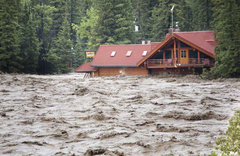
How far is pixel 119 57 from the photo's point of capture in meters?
41.6

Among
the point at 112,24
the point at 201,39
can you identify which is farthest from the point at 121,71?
the point at 112,24

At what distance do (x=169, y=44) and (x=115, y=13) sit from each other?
70.0ft

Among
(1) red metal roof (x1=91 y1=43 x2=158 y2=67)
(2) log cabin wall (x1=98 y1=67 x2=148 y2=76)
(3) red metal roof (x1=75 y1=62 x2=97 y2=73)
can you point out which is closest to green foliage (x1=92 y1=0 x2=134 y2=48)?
(1) red metal roof (x1=91 y1=43 x2=158 y2=67)

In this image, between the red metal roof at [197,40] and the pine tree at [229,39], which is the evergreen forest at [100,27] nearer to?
the pine tree at [229,39]

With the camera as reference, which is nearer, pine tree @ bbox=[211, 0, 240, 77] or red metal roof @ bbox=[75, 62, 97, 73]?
pine tree @ bbox=[211, 0, 240, 77]

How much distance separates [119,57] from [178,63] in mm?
8311

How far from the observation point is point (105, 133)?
980 cm

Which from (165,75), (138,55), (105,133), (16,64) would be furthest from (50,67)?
(105,133)

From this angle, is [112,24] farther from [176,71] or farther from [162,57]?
[176,71]

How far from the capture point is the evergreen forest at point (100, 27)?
28688 millimetres

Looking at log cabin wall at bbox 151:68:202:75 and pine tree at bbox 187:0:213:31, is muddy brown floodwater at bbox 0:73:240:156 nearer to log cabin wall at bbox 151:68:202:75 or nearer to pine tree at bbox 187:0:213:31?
log cabin wall at bbox 151:68:202:75

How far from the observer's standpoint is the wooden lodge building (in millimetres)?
35125

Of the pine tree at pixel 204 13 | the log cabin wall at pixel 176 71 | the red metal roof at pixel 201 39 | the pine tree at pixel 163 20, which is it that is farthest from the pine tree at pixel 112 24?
the red metal roof at pixel 201 39

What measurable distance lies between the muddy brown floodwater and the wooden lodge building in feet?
53.0
